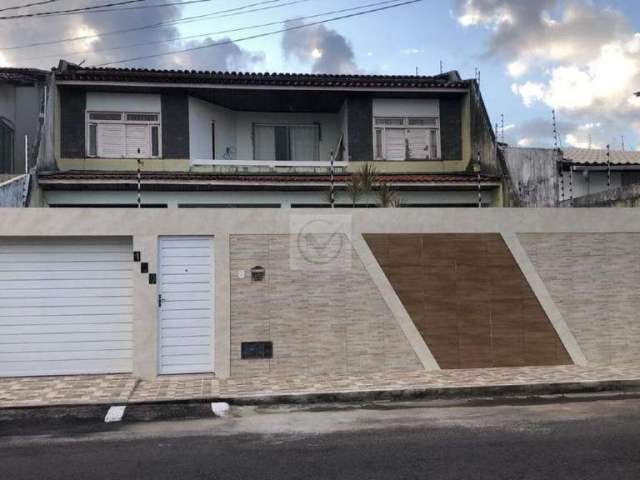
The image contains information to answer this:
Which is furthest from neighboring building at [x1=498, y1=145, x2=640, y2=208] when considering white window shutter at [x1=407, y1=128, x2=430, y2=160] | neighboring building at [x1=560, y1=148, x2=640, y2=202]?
white window shutter at [x1=407, y1=128, x2=430, y2=160]

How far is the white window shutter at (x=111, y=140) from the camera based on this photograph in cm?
1692

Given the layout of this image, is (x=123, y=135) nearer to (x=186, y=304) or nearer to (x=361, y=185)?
(x=361, y=185)

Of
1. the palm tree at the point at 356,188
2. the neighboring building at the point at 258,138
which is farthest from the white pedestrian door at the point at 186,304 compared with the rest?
the neighboring building at the point at 258,138

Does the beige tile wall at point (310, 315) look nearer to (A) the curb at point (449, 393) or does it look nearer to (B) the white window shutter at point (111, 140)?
(A) the curb at point (449, 393)

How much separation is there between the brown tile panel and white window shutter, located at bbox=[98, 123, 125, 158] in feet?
29.7

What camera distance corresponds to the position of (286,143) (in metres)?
19.0

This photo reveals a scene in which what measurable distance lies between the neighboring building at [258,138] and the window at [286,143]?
0.03 metres

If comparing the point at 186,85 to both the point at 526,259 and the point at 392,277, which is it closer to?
the point at 392,277

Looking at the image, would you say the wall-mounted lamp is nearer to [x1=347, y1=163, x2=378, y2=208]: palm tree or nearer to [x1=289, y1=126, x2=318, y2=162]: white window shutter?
[x1=347, y1=163, x2=378, y2=208]: palm tree

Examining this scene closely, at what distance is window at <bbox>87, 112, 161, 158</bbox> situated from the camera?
1689 cm

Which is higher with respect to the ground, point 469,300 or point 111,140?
point 111,140

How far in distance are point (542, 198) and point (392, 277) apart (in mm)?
9642

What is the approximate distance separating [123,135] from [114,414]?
10.5 m

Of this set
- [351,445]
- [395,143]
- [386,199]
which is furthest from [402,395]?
[395,143]
